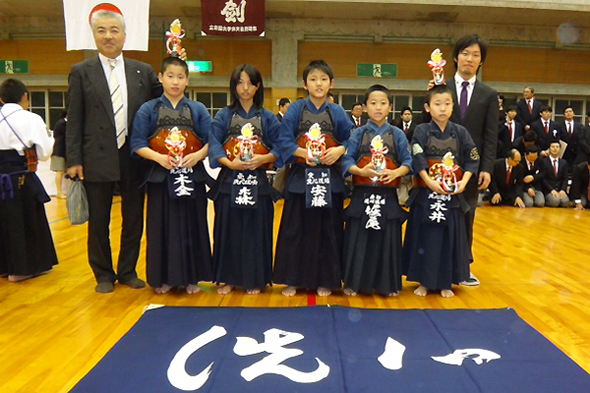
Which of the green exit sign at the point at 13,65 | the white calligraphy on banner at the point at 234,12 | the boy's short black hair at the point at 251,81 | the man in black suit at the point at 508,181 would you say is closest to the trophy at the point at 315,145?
the boy's short black hair at the point at 251,81

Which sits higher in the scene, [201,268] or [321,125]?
[321,125]

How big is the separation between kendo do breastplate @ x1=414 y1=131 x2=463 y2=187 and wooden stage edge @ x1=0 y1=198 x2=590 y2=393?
2.97 ft

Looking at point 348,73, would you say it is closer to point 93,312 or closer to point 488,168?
point 488,168

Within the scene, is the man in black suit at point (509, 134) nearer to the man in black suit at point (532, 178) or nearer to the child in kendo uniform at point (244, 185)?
the man in black suit at point (532, 178)

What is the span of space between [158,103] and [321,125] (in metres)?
1.07

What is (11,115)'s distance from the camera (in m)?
3.29

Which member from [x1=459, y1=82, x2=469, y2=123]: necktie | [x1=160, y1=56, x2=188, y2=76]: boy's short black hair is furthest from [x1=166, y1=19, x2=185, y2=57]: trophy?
[x1=459, y1=82, x2=469, y2=123]: necktie

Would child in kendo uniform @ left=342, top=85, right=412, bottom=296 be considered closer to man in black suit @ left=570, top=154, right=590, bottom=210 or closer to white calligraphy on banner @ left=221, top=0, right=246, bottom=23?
man in black suit @ left=570, top=154, right=590, bottom=210

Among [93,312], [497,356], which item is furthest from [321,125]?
[93,312]

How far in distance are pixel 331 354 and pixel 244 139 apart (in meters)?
1.38

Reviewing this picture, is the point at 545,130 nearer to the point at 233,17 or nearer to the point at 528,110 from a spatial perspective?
the point at 528,110

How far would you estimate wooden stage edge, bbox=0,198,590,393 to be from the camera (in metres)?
2.18

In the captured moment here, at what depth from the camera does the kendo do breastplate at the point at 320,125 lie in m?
2.95

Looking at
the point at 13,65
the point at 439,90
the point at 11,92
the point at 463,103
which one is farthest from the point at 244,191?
the point at 13,65
